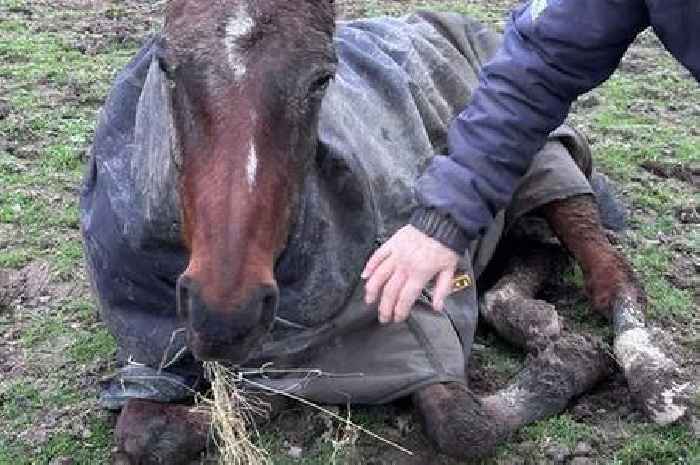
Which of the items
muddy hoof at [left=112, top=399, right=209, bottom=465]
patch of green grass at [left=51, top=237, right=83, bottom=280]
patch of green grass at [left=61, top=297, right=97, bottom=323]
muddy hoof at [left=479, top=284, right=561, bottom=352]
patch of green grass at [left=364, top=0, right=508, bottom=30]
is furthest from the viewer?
patch of green grass at [left=364, top=0, right=508, bottom=30]

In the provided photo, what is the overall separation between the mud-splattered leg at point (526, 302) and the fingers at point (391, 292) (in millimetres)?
1456

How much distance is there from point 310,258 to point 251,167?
87 cm

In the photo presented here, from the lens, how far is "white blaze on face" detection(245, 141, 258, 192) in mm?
2801

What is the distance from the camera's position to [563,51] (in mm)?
2916

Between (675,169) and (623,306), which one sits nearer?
(623,306)

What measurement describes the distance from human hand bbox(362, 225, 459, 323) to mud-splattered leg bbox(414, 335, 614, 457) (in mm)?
845

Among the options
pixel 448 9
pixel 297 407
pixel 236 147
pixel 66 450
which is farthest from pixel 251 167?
pixel 448 9

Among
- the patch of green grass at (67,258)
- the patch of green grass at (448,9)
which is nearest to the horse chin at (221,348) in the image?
the patch of green grass at (67,258)

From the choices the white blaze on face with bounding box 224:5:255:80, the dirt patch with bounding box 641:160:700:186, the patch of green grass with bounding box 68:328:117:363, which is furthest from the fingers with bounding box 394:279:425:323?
the dirt patch with bounding box 641:160:700:186

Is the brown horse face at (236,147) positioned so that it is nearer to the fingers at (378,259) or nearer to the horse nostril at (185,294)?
the horse nostril at (185,294)

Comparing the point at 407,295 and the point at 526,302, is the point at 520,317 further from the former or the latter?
the point at 407,295

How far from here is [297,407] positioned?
3967mm

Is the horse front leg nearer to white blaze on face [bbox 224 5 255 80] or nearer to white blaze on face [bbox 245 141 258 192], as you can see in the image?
white blaze on face [bbox 245 141 258 192]

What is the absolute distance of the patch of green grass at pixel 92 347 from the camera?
4.32 meters
